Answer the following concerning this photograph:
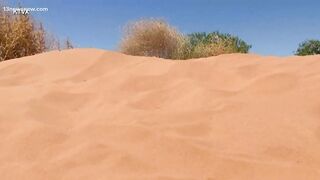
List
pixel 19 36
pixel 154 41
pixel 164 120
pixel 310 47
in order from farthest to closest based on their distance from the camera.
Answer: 1. pixel 310 47
2. pixel 154 41
3. pixel 19 36
4. pixel 164 120

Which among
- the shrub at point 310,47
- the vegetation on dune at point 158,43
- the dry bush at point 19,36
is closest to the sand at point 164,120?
the dry bush at point 19,36

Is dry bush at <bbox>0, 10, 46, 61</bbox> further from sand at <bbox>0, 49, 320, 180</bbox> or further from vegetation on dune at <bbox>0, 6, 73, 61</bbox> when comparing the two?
sand at <bbox>0, 49, 320, 180</bbox>

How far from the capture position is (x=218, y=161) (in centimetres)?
185

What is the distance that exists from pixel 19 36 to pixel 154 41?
140 inches

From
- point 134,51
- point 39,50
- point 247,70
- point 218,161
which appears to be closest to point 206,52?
point 134,51

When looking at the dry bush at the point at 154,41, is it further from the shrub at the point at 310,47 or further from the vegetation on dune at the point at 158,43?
the shrub at the point at 310,47

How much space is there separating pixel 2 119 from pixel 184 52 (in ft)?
23.3

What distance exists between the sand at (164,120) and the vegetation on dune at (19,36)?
2769 mm

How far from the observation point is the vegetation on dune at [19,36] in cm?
604

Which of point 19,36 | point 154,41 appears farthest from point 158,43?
point 19,36

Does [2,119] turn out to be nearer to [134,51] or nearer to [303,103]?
[303,103]

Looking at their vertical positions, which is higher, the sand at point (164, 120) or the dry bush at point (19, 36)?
the dry bush at point (19, 36)

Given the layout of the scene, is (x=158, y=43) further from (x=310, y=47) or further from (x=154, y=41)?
(x=310, y=47)

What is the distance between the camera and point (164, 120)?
89.9 inches
